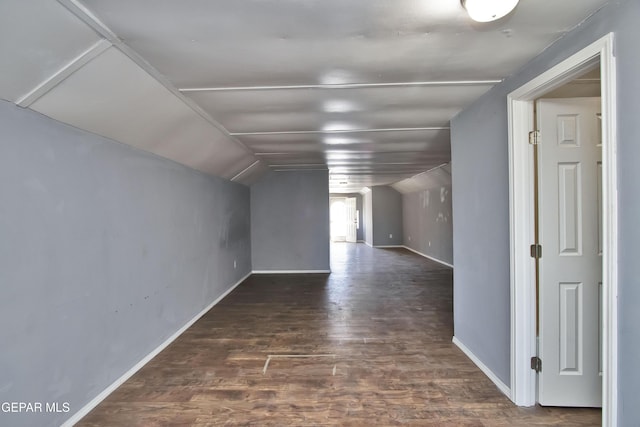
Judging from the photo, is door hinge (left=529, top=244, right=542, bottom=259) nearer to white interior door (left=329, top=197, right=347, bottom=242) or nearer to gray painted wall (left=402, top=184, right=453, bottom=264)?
gray painted wall (left=402, top=184, right=453, bottom=264)

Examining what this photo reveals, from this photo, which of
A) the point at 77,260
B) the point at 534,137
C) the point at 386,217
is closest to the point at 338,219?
the point at 386,217

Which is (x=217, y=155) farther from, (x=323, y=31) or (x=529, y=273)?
(x=529, y=273)

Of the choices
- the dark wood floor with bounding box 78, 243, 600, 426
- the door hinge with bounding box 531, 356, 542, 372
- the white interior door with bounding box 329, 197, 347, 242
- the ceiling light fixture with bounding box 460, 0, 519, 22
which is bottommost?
the dark wood floor with bounding box 78, 243, 600, 426

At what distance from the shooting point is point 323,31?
1.43m

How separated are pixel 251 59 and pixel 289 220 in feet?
15.3

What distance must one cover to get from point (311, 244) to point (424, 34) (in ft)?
16.7

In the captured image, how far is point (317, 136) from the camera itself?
331cm

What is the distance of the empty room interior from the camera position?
126 cm

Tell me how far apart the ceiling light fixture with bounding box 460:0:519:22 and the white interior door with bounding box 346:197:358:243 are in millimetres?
10786

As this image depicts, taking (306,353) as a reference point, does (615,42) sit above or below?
above

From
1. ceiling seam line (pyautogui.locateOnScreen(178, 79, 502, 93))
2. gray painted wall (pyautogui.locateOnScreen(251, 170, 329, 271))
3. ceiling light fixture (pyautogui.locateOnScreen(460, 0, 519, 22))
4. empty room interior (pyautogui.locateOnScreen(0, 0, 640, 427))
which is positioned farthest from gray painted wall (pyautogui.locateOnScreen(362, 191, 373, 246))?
ceiling light fixture (pyautogui.locateOnScreen(460, 0, 519, 22))

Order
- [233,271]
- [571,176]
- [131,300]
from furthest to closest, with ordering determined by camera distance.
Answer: [233,271], [131,300], [571,176]

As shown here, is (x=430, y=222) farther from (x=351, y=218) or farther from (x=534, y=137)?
(x=534, y=137)

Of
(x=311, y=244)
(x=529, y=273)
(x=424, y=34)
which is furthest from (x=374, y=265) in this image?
(x=424, y=34)
